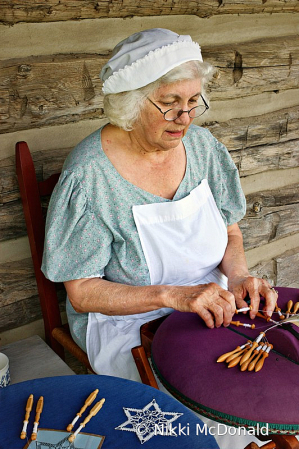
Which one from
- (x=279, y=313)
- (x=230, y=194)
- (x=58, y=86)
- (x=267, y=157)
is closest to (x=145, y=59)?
(x=58, y=86)

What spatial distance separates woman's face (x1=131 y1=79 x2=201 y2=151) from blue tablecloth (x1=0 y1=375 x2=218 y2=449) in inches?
36.1

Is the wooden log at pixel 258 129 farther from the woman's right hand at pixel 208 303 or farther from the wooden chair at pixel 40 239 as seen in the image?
the woman's right hand at pixel 208 303

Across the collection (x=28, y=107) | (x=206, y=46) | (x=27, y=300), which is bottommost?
(x=27, y=300)

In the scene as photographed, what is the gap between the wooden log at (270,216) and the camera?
314cm

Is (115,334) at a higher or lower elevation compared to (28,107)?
lower

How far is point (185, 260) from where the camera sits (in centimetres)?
206

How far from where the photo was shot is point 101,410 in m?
1.27

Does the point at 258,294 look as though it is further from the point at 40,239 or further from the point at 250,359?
the point at 40,239

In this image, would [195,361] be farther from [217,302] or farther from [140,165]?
[140,165]

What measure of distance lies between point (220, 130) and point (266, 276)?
3.46 feet

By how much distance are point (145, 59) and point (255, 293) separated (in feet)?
2.88

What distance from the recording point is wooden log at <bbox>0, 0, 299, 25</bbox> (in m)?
2.03

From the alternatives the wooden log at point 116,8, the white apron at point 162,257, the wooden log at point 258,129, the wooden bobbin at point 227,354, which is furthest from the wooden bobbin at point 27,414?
the wooden log at point 258,129

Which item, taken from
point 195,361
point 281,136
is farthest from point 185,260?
point 281,136
